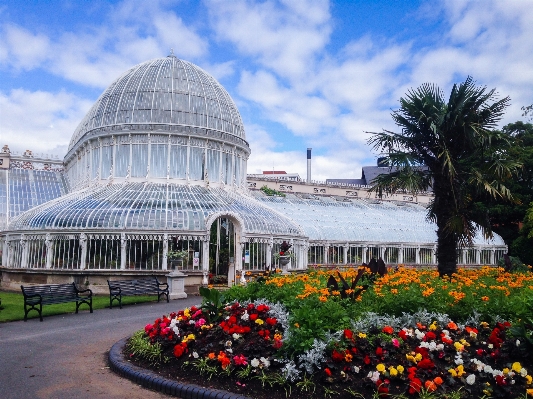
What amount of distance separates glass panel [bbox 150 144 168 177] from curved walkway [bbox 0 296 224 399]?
12.5 meters

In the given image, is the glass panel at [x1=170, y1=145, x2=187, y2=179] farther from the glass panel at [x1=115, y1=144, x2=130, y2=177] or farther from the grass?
the grass

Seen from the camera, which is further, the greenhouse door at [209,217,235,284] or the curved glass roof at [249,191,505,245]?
the curved glass roof at [249,191,505,245]

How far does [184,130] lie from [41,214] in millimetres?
8646

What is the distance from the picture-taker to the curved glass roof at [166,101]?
91.9 ft

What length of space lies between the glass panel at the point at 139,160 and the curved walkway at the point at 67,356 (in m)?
12.6

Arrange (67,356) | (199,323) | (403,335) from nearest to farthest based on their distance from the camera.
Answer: (403,335)
(199,323)
(67,356)

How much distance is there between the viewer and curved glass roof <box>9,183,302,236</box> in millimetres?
22078

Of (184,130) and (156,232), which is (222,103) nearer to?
(184,130)

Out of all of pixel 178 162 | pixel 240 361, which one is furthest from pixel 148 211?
pixel 240 361

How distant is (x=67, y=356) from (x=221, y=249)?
52.6 ft

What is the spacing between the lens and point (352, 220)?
34.0 m

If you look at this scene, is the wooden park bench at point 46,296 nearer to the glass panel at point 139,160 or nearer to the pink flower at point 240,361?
the pink flower at point 240,361

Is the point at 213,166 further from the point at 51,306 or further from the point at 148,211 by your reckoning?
the point at 51,306

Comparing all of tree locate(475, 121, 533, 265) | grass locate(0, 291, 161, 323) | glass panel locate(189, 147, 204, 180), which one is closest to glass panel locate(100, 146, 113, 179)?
glass panel locate(189, 147, 204, 180)
